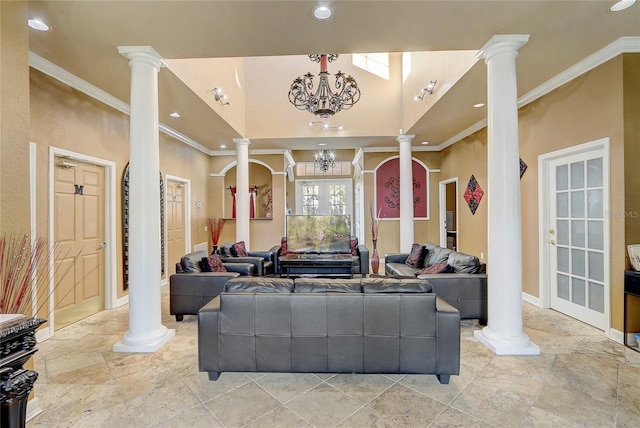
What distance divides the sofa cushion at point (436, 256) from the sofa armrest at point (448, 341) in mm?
1968

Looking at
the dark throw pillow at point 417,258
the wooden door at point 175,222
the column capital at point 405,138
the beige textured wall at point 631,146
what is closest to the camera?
the beige textured wall at point 631,146

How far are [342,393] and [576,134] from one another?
3.75 meters

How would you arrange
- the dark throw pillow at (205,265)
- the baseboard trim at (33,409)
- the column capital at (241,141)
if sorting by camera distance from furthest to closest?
the column capital at (241,141)
the dark throw pillow at (205,265)
the baseboard trim at (33,409)

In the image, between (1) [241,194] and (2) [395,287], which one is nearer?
(2) [395,287]

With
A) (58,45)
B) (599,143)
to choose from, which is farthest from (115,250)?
(599,143)

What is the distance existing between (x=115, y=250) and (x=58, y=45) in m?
2.57

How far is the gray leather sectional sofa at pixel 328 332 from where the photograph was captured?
2.35m

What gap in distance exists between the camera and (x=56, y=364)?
2.72 m

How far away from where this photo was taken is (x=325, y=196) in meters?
10.5

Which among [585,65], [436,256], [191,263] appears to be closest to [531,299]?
[436,256]

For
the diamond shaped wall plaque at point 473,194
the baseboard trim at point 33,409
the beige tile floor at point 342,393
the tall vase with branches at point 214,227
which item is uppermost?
the diamond shaped wall plaque at point 473,194

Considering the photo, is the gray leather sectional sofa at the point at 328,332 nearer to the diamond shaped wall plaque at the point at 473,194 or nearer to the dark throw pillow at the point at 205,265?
the dark throw pillow at the point at 205,265

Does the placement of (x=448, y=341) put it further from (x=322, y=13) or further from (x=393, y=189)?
(x=393, y=189)

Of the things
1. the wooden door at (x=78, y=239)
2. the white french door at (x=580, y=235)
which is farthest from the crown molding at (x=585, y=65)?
the wooden door at (x=78, y=239)
